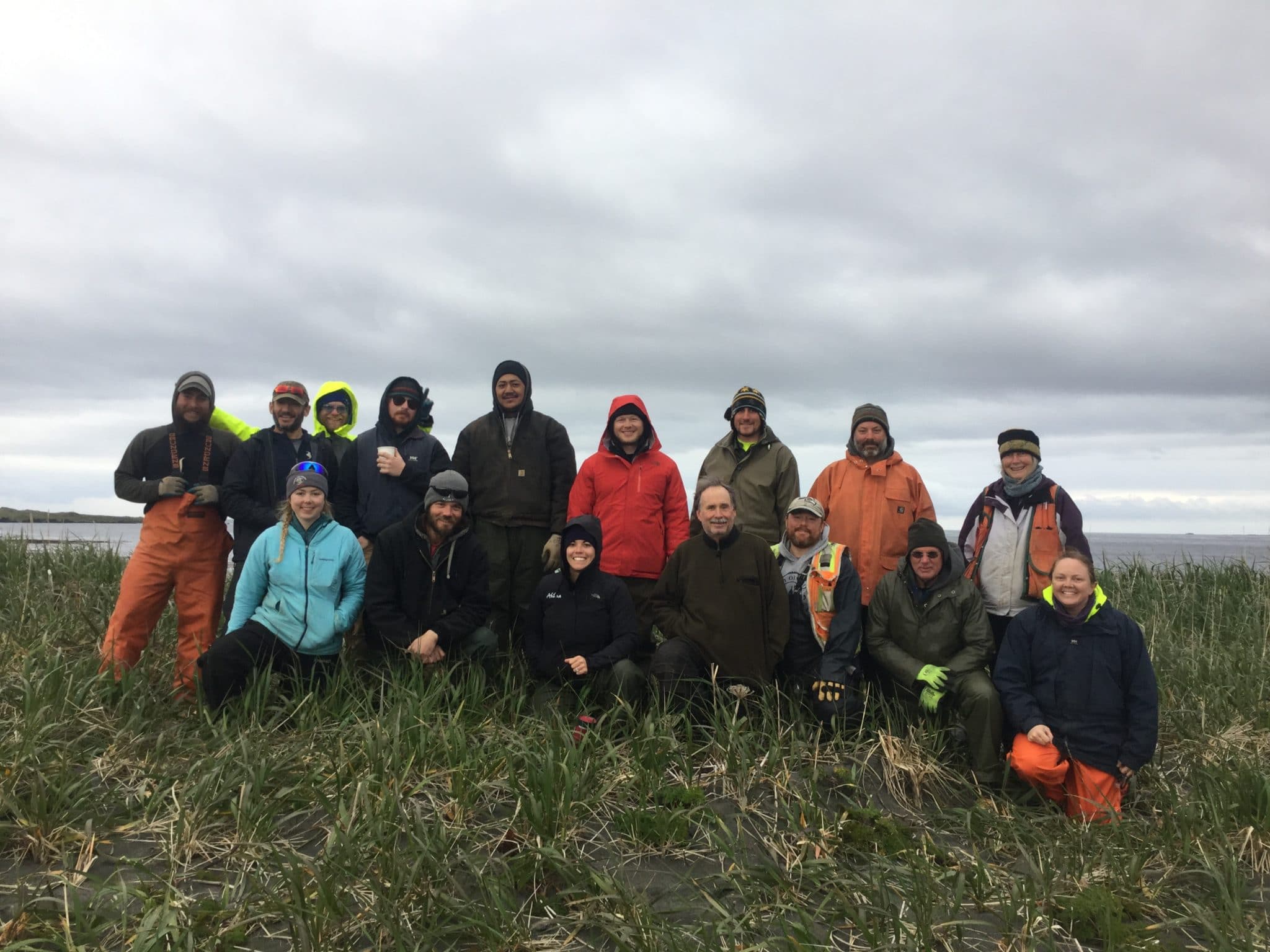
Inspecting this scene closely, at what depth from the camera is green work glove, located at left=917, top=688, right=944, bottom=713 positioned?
4.90 m

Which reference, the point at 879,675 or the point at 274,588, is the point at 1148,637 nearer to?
the point at 879,675

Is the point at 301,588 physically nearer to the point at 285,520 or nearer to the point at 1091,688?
the point at 285,520

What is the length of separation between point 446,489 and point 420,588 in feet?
2.20

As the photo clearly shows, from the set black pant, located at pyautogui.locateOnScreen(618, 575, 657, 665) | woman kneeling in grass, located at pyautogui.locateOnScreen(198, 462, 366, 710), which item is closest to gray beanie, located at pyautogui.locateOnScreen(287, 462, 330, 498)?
woman kneeling in grass, located at pyautogui.locateOnScreen(198, 462, 366, 710)

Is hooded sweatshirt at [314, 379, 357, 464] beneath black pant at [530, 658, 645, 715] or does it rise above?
above

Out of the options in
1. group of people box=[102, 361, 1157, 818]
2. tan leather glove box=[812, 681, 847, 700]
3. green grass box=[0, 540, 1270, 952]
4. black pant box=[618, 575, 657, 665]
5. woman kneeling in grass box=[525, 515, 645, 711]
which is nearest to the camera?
green grass box=[0, 540, 1270, 952]

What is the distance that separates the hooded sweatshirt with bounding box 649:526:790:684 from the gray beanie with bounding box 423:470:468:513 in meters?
1.53

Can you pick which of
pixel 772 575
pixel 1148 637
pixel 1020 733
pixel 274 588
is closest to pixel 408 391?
pixel 274 588

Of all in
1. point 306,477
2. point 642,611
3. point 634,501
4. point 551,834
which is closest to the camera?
point 551,834

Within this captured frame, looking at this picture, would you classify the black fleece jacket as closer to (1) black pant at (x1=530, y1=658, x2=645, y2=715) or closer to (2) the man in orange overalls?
(1) black pant at (x1=530, y1=658, x2=645, y2=715)

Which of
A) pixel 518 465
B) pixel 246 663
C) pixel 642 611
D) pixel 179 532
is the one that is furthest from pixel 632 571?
pixel 179 532

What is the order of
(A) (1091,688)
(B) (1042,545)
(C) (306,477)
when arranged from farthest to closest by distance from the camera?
(C) (306,477)
(B) (1042,545)
(A) (1091,688)

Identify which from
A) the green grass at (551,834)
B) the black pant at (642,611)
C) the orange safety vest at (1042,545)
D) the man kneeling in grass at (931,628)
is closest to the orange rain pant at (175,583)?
the green grass at (551,834)

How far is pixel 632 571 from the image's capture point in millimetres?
5891
